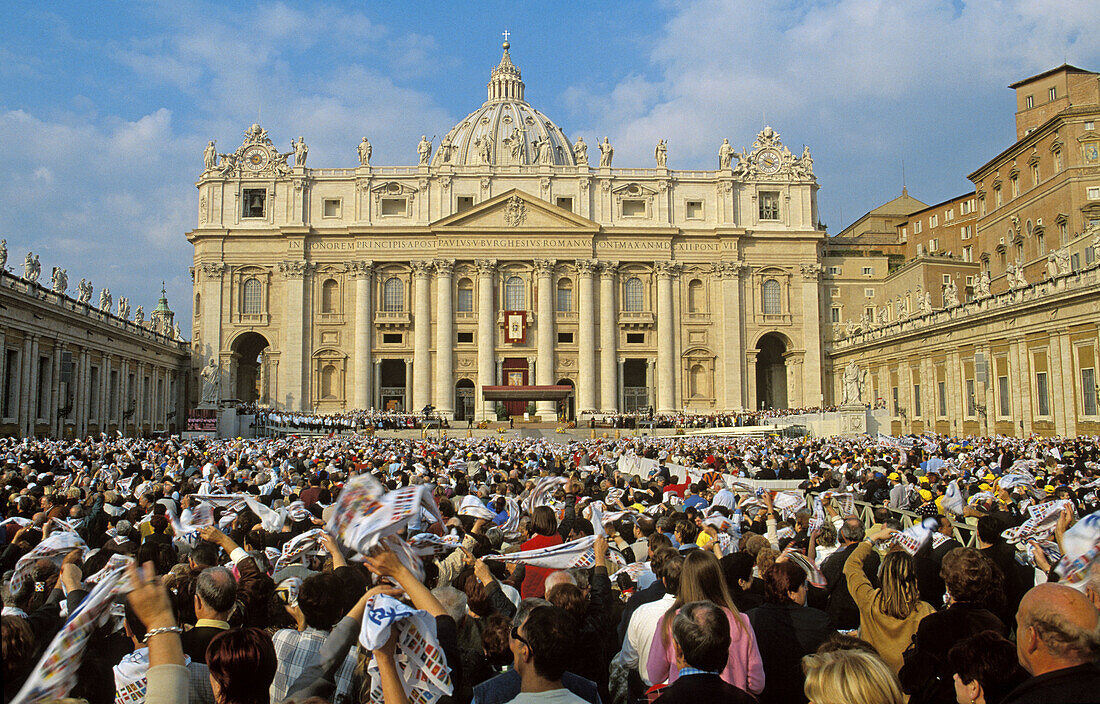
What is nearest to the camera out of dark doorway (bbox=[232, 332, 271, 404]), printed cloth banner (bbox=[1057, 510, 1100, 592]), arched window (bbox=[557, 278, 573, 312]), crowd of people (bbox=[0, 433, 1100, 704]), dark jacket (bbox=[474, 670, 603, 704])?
crowd of people (bbox=[0, 433, 1100, 704])

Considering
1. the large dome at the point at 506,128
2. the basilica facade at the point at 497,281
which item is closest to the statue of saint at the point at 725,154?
the basilica facade at the point at 497,281

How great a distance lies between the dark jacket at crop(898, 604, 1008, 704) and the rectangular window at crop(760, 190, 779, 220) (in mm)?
67956

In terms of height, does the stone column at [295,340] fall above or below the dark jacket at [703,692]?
above

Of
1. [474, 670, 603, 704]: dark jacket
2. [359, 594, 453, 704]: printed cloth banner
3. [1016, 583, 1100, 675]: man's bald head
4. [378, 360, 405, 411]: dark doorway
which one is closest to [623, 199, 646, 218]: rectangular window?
[378, 360, 405, 411]: dark doorway

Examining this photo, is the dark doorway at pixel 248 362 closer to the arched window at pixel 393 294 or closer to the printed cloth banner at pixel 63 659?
the arched window at pixel 393 294

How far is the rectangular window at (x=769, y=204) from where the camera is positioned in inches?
2744

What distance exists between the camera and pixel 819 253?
69750 millimetres

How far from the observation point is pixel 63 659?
127 inches

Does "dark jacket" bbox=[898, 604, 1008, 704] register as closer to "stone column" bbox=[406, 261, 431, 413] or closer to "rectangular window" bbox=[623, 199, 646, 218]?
"stone column" bbox=[406, 261, 431, 413]

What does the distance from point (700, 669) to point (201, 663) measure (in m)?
2.66

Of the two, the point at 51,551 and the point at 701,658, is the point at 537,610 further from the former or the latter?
the point at 51,551

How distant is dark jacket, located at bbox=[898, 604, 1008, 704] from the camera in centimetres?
442

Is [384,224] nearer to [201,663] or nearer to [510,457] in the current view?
[510,457]

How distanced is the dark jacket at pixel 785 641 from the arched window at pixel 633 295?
63007 millimetres
